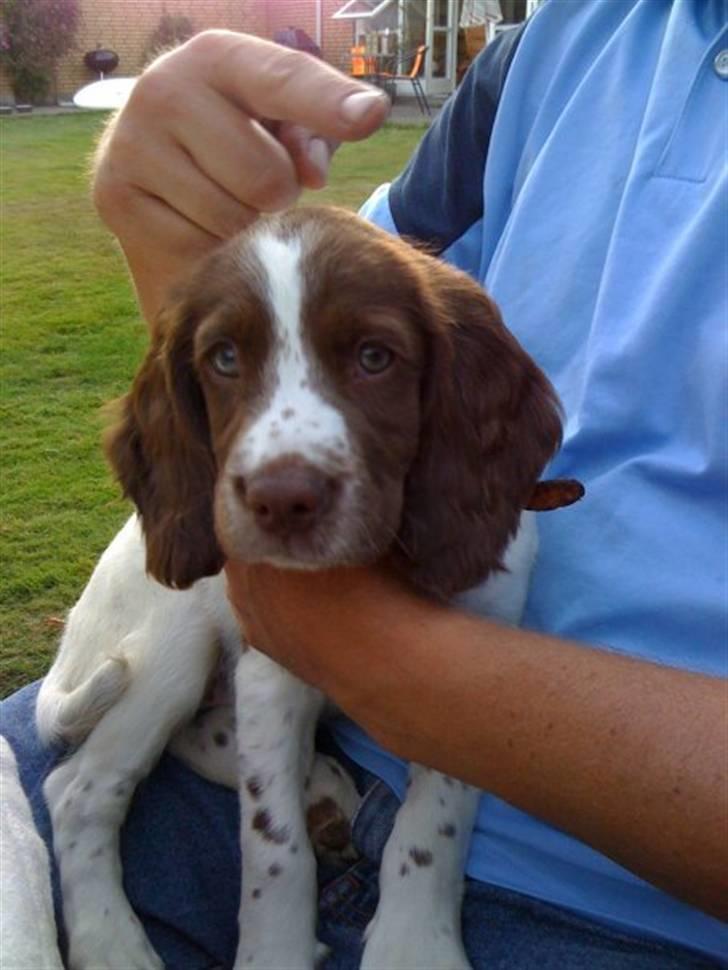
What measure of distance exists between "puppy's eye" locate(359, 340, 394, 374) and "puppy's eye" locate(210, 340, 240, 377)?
7.6 inches

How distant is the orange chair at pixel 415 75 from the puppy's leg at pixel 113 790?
77.0 feet

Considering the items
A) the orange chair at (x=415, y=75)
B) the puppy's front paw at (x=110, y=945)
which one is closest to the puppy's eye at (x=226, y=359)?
the puppy's front paw at (x=110, y=945)

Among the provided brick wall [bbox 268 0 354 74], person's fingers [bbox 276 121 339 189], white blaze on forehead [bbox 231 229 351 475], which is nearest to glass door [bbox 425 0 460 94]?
brick wall [bbox 268 0 354 74]

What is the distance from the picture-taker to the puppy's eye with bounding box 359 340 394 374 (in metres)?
1.86

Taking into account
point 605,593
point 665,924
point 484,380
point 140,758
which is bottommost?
point 140,758

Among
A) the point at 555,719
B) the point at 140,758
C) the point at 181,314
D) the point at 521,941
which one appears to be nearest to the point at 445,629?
the point at 555,719

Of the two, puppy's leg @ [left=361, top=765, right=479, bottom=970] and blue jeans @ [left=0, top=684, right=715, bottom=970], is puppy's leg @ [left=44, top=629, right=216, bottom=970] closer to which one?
blue jeans @ [left=0, top=684, right=715, bottom=970]

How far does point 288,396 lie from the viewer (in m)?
1.81

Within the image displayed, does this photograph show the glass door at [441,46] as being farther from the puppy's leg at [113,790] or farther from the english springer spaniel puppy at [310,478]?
the english springer spaniel puppy at [310,478]

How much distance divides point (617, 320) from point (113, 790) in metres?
1.21

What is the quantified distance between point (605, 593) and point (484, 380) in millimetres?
378

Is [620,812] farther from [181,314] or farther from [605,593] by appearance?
[181,314]

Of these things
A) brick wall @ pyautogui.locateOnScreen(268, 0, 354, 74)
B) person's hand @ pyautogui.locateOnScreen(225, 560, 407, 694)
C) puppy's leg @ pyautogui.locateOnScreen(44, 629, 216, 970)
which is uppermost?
person's hand @ pyautogui.locateOnScreen(225, 560, 407, 694)

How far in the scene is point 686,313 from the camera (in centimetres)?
190
